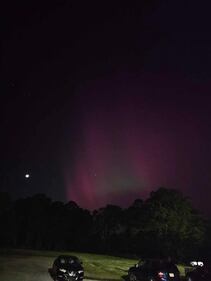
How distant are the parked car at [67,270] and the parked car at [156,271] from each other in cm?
360

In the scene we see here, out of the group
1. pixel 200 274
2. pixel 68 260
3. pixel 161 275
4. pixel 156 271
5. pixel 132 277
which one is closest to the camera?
pixel 161 275

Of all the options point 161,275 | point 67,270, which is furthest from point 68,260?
point 161,275

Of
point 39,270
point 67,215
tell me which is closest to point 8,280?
point 39,270

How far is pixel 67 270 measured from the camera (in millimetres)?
35594

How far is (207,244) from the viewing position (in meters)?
109

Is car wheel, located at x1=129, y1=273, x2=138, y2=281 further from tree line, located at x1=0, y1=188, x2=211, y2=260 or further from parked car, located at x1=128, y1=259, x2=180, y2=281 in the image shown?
tree line, located at x1=0, y1=188, x2=211, y2=260

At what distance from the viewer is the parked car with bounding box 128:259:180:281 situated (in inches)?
1320

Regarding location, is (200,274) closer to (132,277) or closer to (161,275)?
(161,275)

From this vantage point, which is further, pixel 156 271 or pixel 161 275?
pixel 156 271

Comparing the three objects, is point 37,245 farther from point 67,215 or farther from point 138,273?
point 138,273

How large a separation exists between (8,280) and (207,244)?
3182 inches

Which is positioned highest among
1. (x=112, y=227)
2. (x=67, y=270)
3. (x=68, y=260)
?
(x=112, y=227)

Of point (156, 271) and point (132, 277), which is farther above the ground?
point (156, 271)

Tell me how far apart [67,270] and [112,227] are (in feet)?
245
